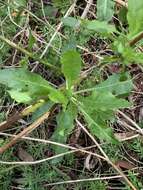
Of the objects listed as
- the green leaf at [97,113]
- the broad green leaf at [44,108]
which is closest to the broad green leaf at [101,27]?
the green leaf at [97,113]

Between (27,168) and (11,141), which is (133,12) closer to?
(11,141)

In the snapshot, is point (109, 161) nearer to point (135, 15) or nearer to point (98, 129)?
point (98, 129)

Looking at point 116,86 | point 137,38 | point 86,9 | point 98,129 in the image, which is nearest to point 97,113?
point 98,129

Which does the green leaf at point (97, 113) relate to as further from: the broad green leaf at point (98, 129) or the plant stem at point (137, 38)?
the plant stem at point (137, 38)

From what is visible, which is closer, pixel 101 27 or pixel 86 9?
pixel 101 27

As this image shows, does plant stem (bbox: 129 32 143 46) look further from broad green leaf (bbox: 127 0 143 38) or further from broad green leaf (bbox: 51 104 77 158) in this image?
broad green leaf (bbox: 51 104 77 158)

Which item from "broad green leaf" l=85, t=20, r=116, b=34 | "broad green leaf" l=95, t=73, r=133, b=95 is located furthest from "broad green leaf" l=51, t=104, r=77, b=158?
"broad green leaf" l=85, t=20, r=116, b=34
